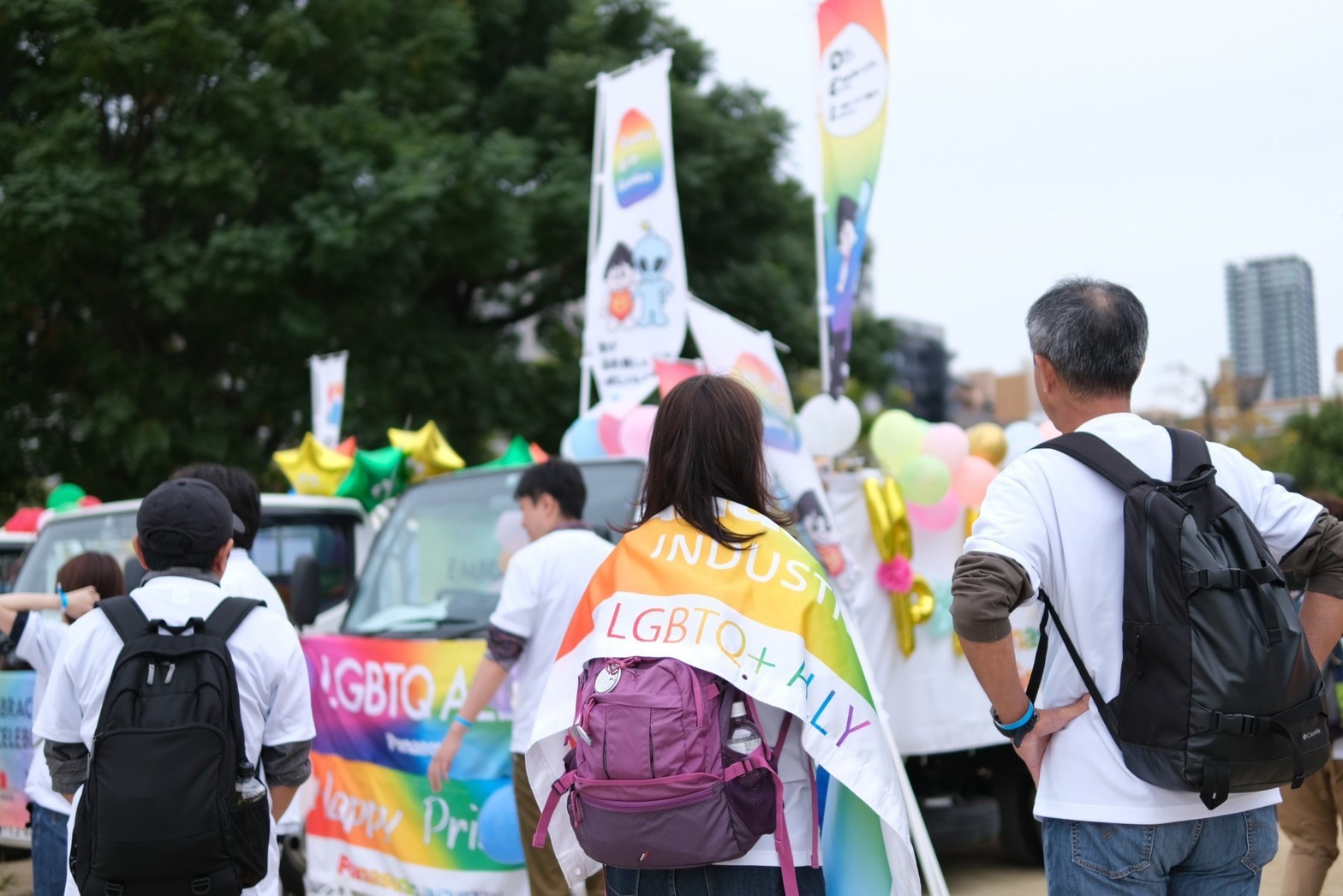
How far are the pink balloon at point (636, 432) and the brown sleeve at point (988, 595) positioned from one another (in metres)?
4.43

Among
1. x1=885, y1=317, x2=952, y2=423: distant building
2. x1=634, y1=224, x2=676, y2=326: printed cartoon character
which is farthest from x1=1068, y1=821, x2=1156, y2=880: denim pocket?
x1=885, y1=317, x2=952, y2=423: distant building

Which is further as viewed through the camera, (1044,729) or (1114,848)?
(1044,729)

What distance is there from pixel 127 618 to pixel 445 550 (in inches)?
126

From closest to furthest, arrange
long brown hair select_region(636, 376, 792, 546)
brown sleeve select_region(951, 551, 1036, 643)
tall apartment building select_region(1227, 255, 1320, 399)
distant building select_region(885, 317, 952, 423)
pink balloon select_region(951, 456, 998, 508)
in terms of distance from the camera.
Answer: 1. brown sleeve select_region(951, 551, 1036, 643)
2. long brown hair select_region(636, 376, 792, 546)
3. pink balloon select_region(951, 456, 998, 508)
4. tall apartment building select_region(1227, 255, 1320, 399)
5. distant building select_region(885, 317, 952, 423)

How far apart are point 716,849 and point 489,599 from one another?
3442 millimetres

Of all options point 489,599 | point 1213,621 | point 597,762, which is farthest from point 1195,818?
point 489,599

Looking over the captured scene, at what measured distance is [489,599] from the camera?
5680mm

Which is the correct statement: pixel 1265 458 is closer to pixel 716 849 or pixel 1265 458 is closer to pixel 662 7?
pixel 662 7

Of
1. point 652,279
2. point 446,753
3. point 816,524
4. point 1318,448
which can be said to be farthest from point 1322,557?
point 1318,448

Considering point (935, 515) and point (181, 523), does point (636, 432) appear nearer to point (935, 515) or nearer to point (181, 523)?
point (935, 515)

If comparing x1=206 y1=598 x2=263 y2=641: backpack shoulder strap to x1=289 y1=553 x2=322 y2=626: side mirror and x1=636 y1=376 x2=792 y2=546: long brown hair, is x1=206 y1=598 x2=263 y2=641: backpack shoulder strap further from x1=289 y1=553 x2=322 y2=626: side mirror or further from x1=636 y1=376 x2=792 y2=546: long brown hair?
x1=289 y1=553 x2=322 y2=626: side mirror

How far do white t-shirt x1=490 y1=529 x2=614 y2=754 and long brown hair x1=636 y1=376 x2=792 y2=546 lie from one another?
1811mm

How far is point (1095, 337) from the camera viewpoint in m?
2.45

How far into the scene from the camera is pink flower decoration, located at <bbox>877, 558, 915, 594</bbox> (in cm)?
601
